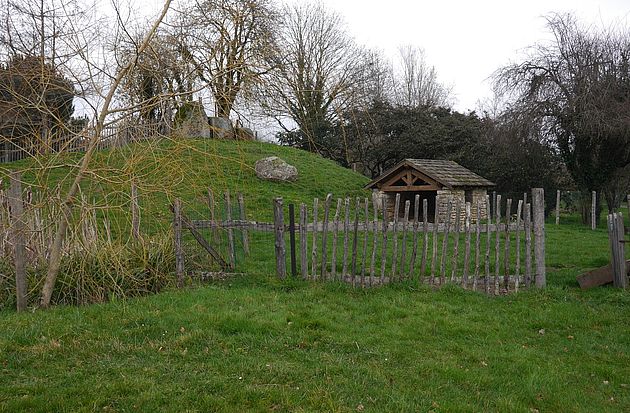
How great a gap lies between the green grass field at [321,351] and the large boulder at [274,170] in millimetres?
12721

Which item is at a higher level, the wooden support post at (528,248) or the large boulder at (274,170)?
the large boulder at (274,170)

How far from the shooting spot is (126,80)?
19.7 ft

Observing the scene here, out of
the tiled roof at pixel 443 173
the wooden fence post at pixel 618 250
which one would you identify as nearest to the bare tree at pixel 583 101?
the tiled roof at pixel 443 173

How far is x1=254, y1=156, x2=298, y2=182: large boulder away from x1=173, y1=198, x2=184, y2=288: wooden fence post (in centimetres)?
1253

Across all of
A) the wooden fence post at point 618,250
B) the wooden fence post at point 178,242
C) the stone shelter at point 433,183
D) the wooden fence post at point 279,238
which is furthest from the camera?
the stone shelter at point 433,183

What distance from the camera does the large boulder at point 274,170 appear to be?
20828mm

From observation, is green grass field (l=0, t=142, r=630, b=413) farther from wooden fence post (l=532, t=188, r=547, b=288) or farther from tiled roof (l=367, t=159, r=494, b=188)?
tiled roof (l=367, t=159, r=494, b=188)

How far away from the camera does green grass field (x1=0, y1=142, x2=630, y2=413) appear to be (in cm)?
423

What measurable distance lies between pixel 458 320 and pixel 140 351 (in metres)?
3.58

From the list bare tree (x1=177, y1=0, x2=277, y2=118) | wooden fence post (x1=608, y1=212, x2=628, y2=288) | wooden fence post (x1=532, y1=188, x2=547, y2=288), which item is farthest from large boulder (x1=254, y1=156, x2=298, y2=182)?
bare tree (x1=177, y1=0, x2=277, y2=118)

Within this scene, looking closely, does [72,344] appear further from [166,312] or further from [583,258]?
[583,258]

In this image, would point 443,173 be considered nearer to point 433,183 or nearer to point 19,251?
point 433,183

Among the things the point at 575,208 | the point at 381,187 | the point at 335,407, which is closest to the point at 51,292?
the point at 335,407

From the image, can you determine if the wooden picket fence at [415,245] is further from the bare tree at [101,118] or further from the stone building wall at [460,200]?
the stone building wall at [460,200]
